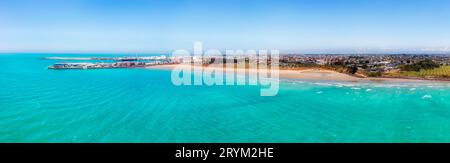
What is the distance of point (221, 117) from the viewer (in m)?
11.1

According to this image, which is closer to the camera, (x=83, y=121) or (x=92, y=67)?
(x=83, y=121)

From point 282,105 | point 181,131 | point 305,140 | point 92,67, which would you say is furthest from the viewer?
point 92,67

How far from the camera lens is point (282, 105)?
43.7 ft

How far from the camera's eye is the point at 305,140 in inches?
333

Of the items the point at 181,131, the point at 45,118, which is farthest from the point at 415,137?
the point at 45,118

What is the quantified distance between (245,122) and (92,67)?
35.1 meters

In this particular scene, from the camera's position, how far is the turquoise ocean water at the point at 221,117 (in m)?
8.84

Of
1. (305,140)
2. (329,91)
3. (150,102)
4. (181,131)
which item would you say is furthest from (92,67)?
(305,140)

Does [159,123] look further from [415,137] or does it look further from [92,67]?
[92,67]

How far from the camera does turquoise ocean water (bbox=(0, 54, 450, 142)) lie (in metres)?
8.84

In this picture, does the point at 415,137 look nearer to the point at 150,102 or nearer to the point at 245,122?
the point at 245,122
